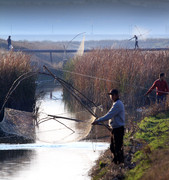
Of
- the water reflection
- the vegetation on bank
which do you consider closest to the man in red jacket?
the vegetation on bank

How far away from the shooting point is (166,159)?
9.07 m

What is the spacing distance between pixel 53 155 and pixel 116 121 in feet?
11.5

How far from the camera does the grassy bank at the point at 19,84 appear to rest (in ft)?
62.5

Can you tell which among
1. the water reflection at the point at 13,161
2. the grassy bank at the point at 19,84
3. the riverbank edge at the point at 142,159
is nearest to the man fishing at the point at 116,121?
the riverbank edge at the point at 142,159

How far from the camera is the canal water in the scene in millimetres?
10914

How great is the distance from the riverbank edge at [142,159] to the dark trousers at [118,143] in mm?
159

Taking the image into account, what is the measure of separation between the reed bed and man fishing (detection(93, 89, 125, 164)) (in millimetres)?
7840

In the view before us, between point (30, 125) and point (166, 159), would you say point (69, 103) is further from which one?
point (166, 159)

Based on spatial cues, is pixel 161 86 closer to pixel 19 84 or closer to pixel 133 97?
pixel 133 97

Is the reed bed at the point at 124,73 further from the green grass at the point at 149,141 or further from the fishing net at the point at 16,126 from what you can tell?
the green grass at the point at 149,141

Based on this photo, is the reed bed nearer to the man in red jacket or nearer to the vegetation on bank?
the vegetation on bank

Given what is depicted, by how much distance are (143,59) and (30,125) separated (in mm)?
7247

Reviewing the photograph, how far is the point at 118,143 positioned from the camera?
32.1 ft

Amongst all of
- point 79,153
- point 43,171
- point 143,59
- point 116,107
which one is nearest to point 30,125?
point 79,153
